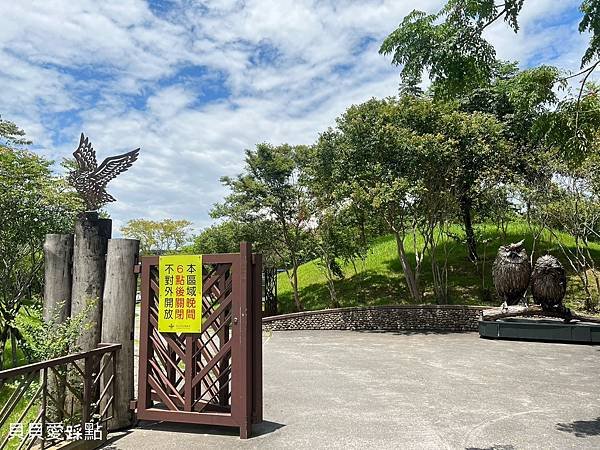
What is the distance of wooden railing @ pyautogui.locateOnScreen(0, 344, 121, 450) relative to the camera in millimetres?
3801

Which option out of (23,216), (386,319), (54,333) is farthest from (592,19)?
(386,319)

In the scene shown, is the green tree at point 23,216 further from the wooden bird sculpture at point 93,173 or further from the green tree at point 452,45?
the green tree at point 452,45

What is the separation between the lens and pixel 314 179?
49.2 feet

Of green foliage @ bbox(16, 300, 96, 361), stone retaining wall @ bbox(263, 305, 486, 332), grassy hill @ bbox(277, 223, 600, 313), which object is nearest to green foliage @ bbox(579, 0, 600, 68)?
green foliage @ bbox(16, 300, 96, 361)

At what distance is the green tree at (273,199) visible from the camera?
601 inches

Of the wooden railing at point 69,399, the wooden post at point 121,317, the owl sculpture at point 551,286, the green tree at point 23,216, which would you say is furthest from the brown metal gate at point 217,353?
the owl sculpture at point 551,286

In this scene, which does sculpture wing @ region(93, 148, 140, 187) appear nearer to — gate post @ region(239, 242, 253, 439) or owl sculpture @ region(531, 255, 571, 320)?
gate post @ region(239, 242, 253, 439)

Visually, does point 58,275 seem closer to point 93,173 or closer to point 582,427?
point 93,173

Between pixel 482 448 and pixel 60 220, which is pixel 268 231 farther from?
pixel 482 448

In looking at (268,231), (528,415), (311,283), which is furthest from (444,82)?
(311,283)

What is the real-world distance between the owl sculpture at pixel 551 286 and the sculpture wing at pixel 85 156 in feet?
34.5

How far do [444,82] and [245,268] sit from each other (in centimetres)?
267

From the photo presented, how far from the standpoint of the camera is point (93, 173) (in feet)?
16.6

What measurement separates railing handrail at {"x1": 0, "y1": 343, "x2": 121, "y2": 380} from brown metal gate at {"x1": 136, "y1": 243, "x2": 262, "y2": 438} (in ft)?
1.29
